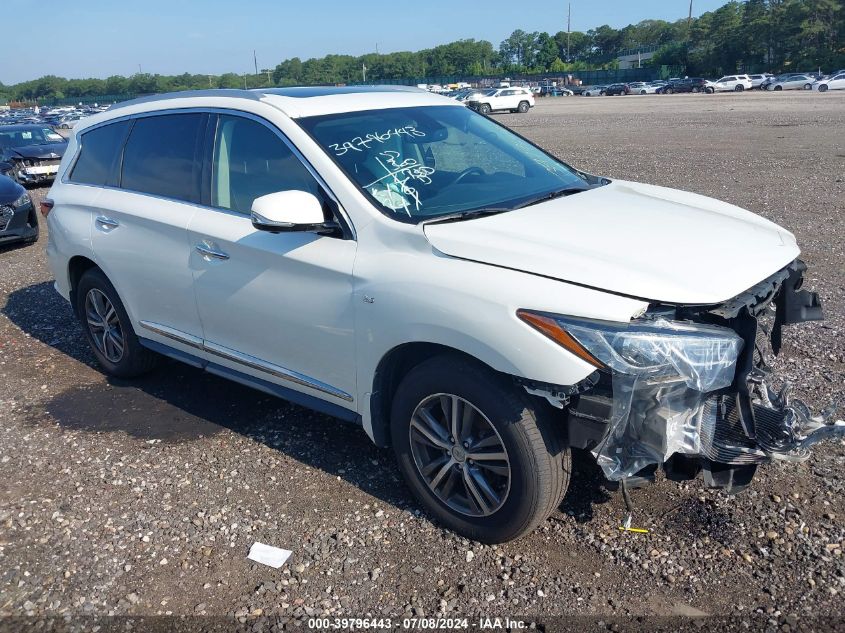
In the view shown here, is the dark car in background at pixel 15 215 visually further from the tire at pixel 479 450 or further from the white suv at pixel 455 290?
the tire at pixel 479 450

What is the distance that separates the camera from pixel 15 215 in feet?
33.4

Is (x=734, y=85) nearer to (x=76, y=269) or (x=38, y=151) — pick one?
(x=38, y=151)

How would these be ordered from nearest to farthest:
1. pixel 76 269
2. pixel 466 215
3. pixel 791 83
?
pixel 466 215 < pixel 76 269 < pixel 791 83

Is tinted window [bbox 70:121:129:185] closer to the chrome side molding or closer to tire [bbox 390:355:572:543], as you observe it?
the chrome side molding

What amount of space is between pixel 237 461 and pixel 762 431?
2802mm

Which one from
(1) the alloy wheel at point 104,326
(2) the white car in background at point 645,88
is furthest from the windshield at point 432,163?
(2) the white car in background at point 645,88

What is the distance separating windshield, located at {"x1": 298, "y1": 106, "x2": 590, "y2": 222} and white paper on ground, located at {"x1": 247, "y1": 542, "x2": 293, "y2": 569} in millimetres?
1671

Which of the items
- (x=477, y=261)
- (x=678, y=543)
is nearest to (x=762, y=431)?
(x=678, y=543)

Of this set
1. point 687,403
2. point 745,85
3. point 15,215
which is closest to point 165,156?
point 687,403

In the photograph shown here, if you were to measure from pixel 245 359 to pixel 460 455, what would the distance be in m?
1.50

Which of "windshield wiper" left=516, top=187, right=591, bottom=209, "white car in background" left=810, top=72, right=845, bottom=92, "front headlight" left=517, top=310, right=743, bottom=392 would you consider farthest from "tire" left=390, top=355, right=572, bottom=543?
"white car in background" left=810, top=72, right=845, bottom=92

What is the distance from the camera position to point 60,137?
1900cm

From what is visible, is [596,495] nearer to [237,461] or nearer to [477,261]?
[477,261]

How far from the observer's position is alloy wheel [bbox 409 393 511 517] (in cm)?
315
